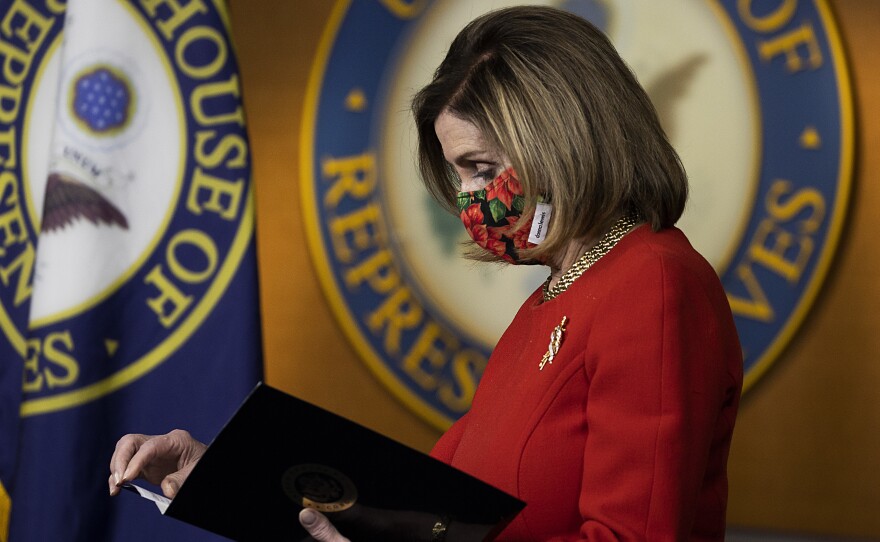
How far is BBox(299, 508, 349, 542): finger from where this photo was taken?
110cm

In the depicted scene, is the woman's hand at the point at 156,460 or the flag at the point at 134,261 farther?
the flag at the point at 134,261

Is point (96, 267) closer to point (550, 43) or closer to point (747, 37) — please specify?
point (550, 43)

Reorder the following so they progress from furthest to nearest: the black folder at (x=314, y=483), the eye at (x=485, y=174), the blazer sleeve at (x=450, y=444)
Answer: the blazer sleeve at (x=450, y=444) → the eye at (x=485, y=174) → the black folder at (x=314, y=483)

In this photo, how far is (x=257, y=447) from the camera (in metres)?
1.05

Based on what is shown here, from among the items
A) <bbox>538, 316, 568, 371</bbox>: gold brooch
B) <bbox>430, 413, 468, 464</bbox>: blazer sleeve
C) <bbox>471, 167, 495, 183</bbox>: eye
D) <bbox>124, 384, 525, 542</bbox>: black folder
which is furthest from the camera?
<bbox>430, 413, 468, 464</bbox>: blazer sleeve

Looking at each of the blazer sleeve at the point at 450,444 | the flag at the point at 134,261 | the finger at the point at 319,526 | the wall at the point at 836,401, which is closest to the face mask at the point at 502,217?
the blazer sleeve at the point at 450,444

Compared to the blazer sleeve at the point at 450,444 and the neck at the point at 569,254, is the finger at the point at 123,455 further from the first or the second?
the neck at the point at 569,254

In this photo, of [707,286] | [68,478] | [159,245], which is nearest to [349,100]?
[159,245]

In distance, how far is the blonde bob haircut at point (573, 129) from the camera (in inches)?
47.3

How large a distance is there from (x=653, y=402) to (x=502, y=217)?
1.16 ft

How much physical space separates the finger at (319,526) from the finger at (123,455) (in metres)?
0.34

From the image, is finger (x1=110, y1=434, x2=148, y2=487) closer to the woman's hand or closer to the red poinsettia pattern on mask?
the woman's hand

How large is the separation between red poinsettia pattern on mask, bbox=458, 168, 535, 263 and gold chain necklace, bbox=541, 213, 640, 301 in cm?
6

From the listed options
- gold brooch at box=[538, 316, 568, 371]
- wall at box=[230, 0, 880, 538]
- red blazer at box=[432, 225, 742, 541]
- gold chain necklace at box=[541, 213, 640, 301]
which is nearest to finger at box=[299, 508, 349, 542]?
red blazer at box=[432, 225, 742, 541]
